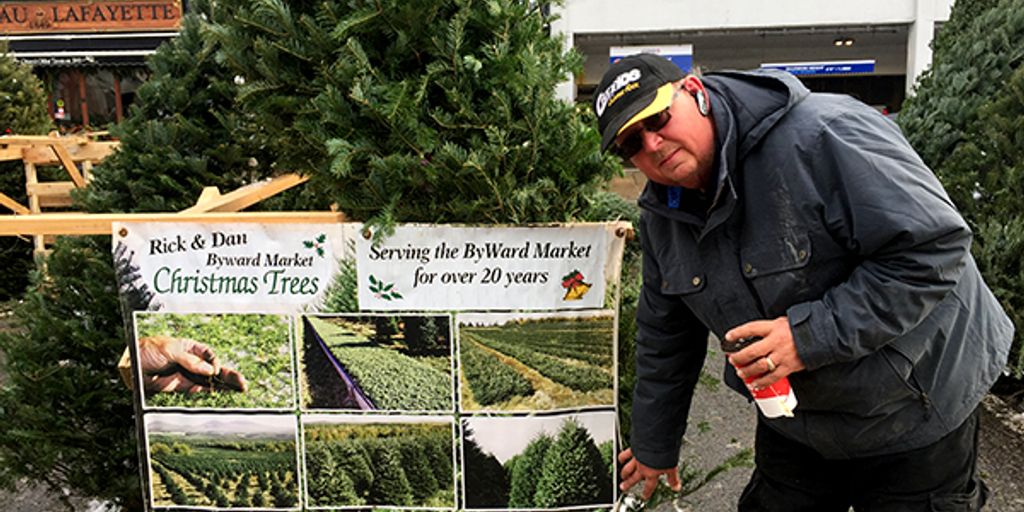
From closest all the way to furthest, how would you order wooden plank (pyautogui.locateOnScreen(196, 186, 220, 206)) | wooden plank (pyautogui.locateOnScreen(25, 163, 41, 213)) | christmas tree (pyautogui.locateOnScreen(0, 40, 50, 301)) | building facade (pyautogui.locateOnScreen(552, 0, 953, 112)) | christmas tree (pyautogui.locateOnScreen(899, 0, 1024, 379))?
wooden plank (pyautogui.locateOnScreen(196, 186, 220, 206)) → christmas tree (pyautogui.locateOnScreen(899, 0, 1024, 379)) → wooden plank (pyautogui.locateOnScreen(25, 163, 41, 213)) → christmas tree (pyautogui.locateOnScreen(0, 40, 50, 301)) → building facade (pyautogui.locateOnScreen(552, 0, 953, 112))

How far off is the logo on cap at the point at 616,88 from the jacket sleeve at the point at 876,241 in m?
0.42

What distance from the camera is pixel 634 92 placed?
1.71 meters

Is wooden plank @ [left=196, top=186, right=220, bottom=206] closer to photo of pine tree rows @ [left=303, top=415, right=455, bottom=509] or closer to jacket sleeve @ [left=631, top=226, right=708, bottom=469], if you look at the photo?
photo of pine tree rows @ [left=303, top=415, right=455, bottom=509]

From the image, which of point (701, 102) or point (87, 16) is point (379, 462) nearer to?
point (701, 102)

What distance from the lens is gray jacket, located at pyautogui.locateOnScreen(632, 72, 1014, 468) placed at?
1631 millimetres

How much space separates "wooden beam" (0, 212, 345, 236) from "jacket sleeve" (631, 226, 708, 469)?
0.97 metres

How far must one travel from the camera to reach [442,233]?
89.5 inches

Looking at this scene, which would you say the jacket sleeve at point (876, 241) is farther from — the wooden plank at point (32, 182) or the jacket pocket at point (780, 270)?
the wooden plank at point (32, 182)

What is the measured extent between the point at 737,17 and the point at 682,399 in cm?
1403

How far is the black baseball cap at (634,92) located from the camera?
5.58ft

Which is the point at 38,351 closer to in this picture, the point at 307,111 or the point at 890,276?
the point at 307,111

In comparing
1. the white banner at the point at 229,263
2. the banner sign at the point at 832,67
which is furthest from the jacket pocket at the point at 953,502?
the banner sign at the point at 832,67

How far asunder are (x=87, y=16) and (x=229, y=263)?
64.3ft

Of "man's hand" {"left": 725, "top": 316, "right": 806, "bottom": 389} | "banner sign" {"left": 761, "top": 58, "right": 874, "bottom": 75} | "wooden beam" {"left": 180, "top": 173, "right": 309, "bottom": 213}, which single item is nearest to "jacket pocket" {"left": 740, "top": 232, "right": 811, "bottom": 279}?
"man's hand" {"left": 725, "top": 316, "right": 806, "bottom": 389}
